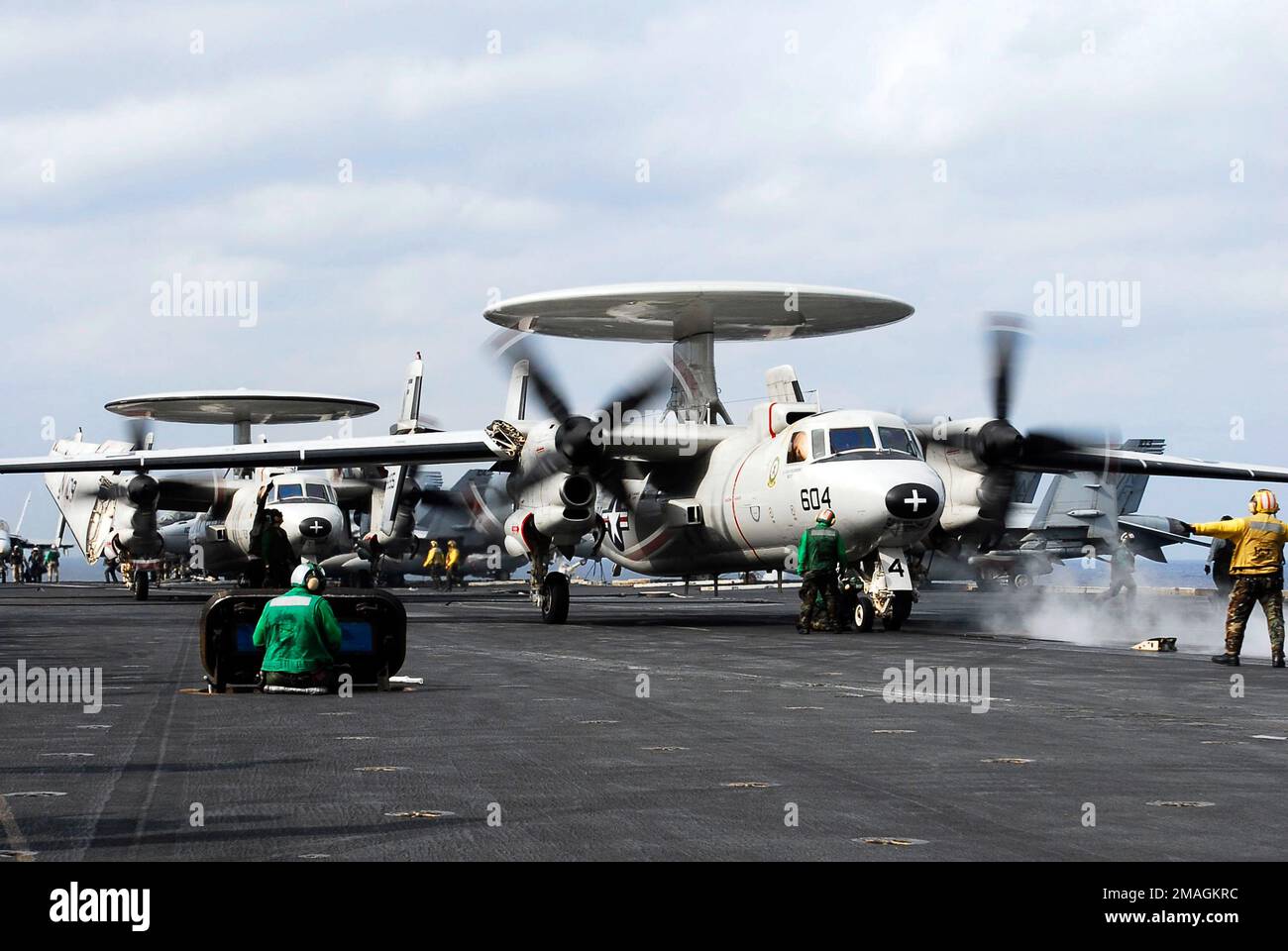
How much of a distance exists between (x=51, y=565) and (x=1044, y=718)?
310 feet

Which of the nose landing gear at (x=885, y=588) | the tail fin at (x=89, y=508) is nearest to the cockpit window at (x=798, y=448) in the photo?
the nose landing gear at (x=885, y=588)

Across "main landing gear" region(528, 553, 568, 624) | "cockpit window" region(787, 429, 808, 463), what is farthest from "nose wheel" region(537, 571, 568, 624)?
"cockpit window" region(787, 429, 808, 463)

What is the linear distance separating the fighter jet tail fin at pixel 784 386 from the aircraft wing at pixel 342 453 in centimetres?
608

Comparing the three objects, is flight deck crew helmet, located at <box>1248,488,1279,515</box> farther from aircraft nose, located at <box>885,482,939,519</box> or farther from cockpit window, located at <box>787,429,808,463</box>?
cockpit window, located at <box>787,429,808,463</box>

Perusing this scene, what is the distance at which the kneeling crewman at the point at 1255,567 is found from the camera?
63.8 feet

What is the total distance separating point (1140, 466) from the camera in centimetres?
3159

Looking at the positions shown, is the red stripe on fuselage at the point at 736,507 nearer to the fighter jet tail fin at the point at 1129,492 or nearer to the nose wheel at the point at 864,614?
the nose wheel at the point at 864,614

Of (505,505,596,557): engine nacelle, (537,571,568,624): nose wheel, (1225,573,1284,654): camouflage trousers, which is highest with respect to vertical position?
(505,505,596,557): engine nacelle

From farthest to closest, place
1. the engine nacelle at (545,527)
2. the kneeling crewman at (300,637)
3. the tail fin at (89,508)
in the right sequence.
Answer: the tail fin at (89,508), the engine nacelle at (545,527), the kneeling crewman at (300,637)

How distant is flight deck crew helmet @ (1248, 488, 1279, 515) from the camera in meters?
19.9

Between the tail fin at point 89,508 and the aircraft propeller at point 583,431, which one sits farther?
the tail fin at point 89,508

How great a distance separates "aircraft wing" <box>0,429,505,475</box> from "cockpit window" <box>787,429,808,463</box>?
7.12m
